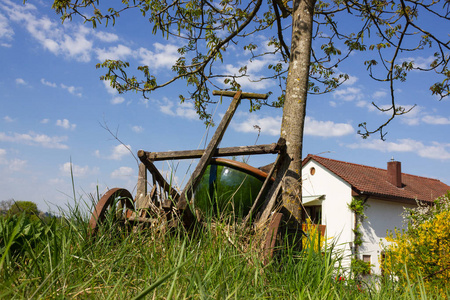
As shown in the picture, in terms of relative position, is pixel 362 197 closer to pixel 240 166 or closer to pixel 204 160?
pixel 240 166

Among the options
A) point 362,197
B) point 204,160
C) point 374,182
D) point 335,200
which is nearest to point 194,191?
point 204,160

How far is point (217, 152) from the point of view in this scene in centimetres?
469

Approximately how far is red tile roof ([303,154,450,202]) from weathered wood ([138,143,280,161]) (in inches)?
582

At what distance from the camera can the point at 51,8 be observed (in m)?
6.35

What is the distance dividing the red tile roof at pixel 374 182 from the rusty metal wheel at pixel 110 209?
15.4m

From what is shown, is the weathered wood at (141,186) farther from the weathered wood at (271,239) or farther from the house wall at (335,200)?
the house wall at (335,200)

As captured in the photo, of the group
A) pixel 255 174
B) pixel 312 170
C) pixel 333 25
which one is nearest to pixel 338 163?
pixel 312 170

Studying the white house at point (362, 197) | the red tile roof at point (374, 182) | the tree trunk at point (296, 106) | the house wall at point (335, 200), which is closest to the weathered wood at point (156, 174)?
the tree trunk at point (296, 106)

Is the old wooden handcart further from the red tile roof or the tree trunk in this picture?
the red tile roof

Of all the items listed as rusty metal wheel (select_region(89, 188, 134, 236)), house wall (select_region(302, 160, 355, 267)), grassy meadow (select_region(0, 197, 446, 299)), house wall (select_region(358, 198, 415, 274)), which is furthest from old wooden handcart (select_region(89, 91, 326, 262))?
house wall (select_region(358, 198, 415, 274))

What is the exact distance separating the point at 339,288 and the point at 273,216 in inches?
54.1

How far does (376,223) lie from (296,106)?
598 inches

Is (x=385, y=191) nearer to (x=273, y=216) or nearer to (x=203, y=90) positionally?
(x=203, y=90)

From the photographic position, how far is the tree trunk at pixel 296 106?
4902 millimetres
